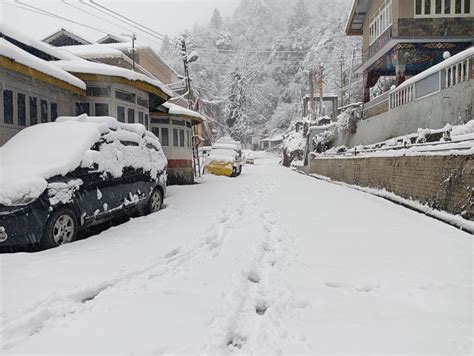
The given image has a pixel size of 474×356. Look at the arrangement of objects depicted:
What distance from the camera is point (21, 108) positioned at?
841cm

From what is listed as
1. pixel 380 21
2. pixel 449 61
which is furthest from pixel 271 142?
pixel 449 61

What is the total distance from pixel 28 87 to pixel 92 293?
7.32 m

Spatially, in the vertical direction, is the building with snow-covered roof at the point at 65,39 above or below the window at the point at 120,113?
above

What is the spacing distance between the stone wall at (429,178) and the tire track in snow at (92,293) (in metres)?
4.12

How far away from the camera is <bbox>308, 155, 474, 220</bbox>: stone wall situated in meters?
5.68

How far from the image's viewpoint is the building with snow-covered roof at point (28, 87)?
23.7ft

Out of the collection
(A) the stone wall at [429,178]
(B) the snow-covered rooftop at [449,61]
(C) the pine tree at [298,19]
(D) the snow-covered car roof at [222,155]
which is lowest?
(A) the stone wall at [429,178]

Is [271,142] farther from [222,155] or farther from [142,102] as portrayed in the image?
[142,102]

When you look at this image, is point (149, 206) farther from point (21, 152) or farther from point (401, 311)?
point (401, 311)

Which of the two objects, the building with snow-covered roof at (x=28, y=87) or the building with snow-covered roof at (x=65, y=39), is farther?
the building with snow-covered roof at (x=65, y=39)

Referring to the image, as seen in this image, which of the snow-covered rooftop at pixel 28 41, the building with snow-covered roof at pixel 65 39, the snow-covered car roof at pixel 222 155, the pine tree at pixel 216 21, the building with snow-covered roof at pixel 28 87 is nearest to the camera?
the building with snow-covered roof at pixel 28 87

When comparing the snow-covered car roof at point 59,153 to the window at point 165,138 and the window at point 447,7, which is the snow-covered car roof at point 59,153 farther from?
the window at point 447,7

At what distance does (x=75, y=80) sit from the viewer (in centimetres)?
945

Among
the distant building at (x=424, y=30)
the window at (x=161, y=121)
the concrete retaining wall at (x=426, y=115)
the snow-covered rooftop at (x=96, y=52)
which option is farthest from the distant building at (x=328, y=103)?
the snow-covered rooftop at (x=96, y=52)
